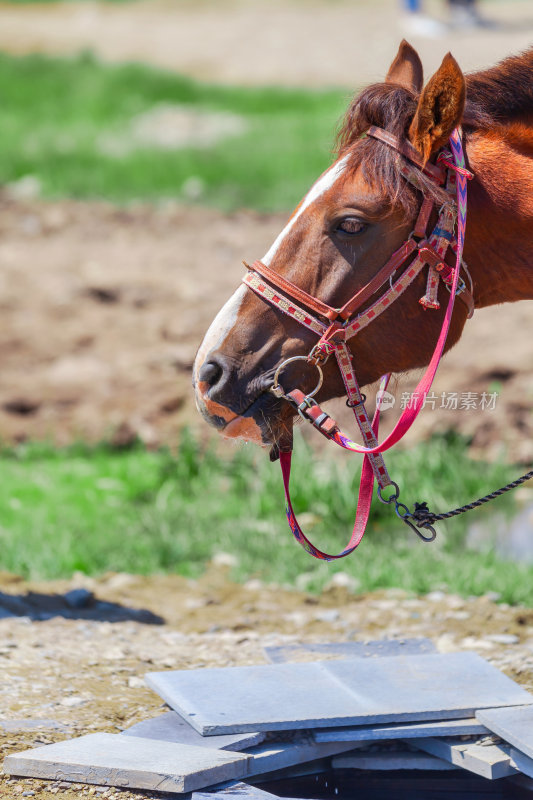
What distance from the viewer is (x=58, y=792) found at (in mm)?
3084

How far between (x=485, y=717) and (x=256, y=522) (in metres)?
3.17

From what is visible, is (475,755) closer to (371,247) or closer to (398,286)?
(398,286)

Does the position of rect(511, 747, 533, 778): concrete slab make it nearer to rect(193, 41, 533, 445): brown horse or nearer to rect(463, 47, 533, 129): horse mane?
rect(193, 41, 533, 445): brown horse

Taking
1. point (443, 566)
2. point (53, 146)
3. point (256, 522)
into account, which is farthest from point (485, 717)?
point (53, 146)

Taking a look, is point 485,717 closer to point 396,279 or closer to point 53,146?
point 396,279

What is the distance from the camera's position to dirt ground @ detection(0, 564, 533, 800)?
12.1 feet

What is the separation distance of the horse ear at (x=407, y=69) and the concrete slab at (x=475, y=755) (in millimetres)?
2163

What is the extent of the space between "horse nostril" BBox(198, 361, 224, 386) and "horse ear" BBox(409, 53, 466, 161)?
84 centimetres

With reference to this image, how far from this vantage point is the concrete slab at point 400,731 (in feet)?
11.1

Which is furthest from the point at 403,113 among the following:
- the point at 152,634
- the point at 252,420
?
the point at 152,634

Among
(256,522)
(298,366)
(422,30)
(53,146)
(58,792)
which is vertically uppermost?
(422,30)

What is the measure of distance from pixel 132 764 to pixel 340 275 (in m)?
1.57

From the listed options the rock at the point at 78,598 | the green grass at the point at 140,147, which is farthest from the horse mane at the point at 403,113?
the green grass at the point at 140,147

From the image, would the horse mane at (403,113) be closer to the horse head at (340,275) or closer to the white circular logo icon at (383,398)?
the horse head at (340,275)
